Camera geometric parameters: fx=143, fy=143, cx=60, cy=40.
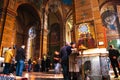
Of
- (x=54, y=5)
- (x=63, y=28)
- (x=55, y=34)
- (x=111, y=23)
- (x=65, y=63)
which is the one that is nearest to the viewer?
(x=65, y=63)

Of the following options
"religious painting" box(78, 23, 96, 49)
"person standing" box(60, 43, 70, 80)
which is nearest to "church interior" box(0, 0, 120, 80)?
"religious painting" box(78, 23, 96, 49)

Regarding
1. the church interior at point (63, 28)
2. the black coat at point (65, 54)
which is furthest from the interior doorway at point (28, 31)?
the black coat at point (65, 54)

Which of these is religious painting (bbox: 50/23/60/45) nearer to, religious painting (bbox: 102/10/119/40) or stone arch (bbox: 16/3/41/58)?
stone arch (bbox: 16/3/41/58)

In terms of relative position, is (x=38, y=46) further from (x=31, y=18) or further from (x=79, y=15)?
(x=79, y=15)

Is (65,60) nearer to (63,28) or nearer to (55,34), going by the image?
(63,28)

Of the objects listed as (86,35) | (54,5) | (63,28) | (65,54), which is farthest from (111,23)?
(65,54)

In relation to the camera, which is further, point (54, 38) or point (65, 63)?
point (54, 38)

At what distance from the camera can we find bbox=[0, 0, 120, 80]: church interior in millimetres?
5342

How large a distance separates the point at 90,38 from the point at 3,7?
6832mm

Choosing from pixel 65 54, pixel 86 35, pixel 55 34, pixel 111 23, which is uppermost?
pixel 111 23

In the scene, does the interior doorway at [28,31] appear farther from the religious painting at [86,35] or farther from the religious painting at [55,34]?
the religious painting at [86,35]

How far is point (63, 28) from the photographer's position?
62.6ft

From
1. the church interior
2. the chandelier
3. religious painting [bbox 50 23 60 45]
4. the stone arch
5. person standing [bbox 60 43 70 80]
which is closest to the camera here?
person standing [bbox 60 43 70 80]

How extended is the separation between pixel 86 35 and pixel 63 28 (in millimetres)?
10507
